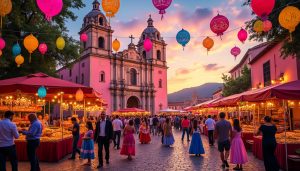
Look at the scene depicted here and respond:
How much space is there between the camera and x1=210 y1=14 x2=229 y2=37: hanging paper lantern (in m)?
10.0

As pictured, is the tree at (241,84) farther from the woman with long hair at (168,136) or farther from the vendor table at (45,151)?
the vendor table at (45,151)

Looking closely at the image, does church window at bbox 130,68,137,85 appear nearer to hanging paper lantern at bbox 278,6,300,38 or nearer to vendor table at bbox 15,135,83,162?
vendor table at bbox 15,135,83,162

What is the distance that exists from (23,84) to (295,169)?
9474 millimetres

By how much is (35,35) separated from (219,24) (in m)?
14.8

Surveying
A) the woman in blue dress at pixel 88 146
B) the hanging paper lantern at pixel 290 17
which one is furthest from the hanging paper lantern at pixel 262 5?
the woman in blue dress at pixel 88 146

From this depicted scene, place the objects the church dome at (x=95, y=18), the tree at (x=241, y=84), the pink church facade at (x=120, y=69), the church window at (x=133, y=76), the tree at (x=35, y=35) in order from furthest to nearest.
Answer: the church window at (x=133, y=76) < the church dome at (x=95, y=18) < the pink church facade at (x=120, y=69) < the tree at (x=241, y=84) < the tree at (x=35, y=35)

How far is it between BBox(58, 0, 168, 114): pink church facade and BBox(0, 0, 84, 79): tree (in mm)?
18829

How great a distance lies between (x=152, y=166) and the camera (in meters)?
9.84

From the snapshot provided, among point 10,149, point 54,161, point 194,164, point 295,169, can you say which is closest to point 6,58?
point 54,161

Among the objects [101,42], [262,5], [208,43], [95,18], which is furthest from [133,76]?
[262,5]

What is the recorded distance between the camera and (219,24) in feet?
32.9

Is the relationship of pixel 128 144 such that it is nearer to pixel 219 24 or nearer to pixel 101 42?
pixel 219 24

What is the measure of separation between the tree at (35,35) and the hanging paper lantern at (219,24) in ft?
38.7

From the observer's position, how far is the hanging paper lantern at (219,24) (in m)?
10.0
